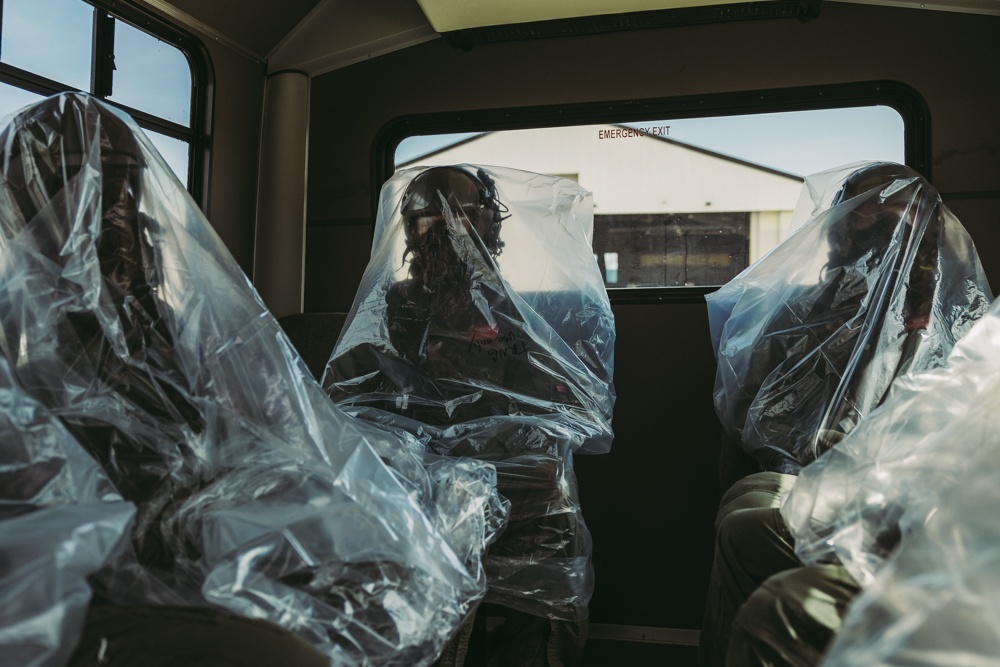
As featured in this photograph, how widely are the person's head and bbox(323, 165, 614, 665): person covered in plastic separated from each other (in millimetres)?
534

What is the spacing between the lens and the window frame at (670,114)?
7.09ft

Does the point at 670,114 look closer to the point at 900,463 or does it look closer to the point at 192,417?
the point at 900,463

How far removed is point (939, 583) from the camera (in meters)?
0.57

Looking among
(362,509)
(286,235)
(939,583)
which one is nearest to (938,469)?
(939,583)

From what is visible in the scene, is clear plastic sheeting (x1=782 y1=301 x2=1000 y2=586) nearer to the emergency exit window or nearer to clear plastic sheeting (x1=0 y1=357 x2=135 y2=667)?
clear plastic sheeting (x1=0 y1=357 x2=135 y2=667)

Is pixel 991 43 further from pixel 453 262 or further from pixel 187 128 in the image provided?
pixel 187 128

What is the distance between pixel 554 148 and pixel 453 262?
2.87 feet

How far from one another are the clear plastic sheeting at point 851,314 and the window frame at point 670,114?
53 cm

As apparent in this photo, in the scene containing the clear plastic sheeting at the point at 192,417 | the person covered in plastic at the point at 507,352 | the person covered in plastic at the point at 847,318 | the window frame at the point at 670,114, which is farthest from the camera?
the window frame at the point at 670,114

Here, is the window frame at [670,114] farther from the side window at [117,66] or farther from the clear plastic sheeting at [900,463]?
the clear plastic sheeting at [900,463]

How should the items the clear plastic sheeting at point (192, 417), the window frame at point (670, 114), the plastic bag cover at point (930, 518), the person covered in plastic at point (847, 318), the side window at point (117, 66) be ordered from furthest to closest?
the window frame at point (670, 114)
the side window at point (117, 66)
the person covered in plastic at point (847, 318)
the clear plastic sheeting at point (192, 417)
the plastic bag cover at point (930, 518)

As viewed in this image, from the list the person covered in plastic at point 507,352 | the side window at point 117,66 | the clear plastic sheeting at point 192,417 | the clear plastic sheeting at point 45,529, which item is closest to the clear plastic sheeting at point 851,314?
the person covered in plastic at point 507,352

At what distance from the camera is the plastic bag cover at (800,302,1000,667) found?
530mm

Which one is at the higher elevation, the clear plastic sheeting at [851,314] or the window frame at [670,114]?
the window frame at [670,114]
